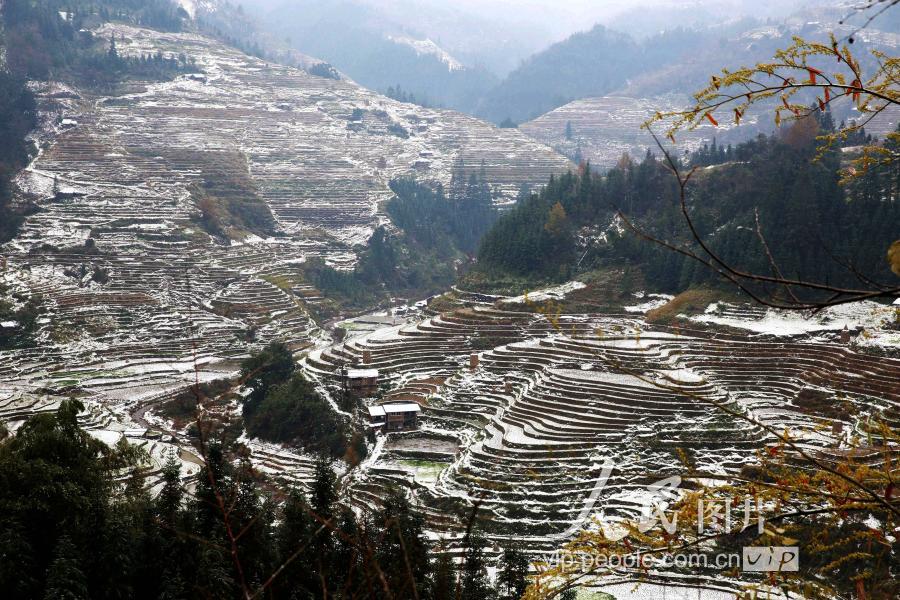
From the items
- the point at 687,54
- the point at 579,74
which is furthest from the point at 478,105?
the point at 687,54

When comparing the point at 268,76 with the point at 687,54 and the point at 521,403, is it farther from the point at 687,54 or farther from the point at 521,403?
the point at 687,54

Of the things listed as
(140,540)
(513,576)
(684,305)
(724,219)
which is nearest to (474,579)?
(513,576)

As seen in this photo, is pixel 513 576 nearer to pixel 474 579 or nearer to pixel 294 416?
pixel 474 579

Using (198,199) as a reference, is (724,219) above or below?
above

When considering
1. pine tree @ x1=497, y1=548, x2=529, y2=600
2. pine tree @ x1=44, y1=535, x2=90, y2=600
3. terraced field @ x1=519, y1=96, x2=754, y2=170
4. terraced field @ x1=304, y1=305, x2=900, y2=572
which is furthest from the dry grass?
terraced field @ x1=519, y1=96, x2=754, y2=170

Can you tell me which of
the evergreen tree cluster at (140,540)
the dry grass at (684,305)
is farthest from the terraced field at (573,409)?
the evergreen tree cluster at (140,540)
